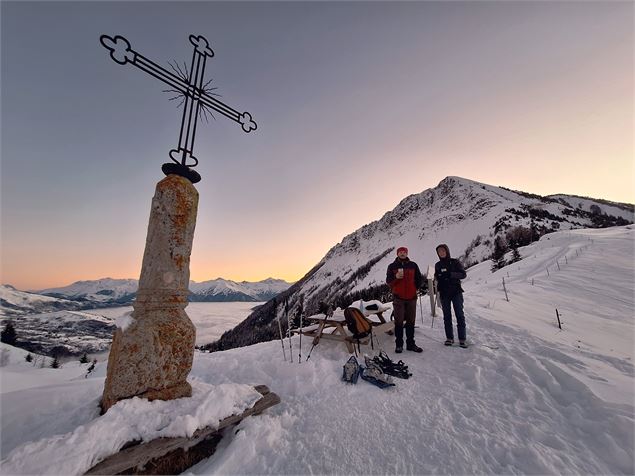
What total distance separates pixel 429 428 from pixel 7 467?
3867mm

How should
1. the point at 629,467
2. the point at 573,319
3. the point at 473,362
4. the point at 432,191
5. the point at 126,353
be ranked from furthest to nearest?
the point at 432,191 → the point at 573,319 → the point at 473,362 → the point at 126,353 → the point at 629,467

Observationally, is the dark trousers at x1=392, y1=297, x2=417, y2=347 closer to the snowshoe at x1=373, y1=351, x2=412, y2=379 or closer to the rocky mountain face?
the snowshoe at x1=373, y1=351, x2=412, y2=379

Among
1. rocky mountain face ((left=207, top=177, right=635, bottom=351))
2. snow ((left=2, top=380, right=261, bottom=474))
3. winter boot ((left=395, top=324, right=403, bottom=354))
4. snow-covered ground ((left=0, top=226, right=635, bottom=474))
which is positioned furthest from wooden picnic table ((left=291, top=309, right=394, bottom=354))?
rocky mountain face ((left=207, top=177, right=635, bottom=351))

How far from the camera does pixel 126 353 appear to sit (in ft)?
10.3

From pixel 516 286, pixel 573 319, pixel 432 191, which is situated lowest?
pixel 573 319

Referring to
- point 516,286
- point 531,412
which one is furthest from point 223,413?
point 516,286

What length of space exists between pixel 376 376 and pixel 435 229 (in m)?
71.5

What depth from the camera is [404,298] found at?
19.9 feet

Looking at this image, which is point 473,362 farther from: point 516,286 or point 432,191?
point 432,191

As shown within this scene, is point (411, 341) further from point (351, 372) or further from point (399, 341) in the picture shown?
point (351, 372)

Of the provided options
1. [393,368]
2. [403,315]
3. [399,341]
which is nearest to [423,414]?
[393,368]

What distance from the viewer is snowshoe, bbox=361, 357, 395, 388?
446 centimetres

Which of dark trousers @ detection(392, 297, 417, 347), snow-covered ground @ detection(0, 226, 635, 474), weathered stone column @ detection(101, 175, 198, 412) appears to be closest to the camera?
snow-covered ground @ detection(0, 226, 635, 474)

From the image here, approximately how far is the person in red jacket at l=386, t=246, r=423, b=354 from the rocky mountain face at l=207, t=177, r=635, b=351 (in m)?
4.87
